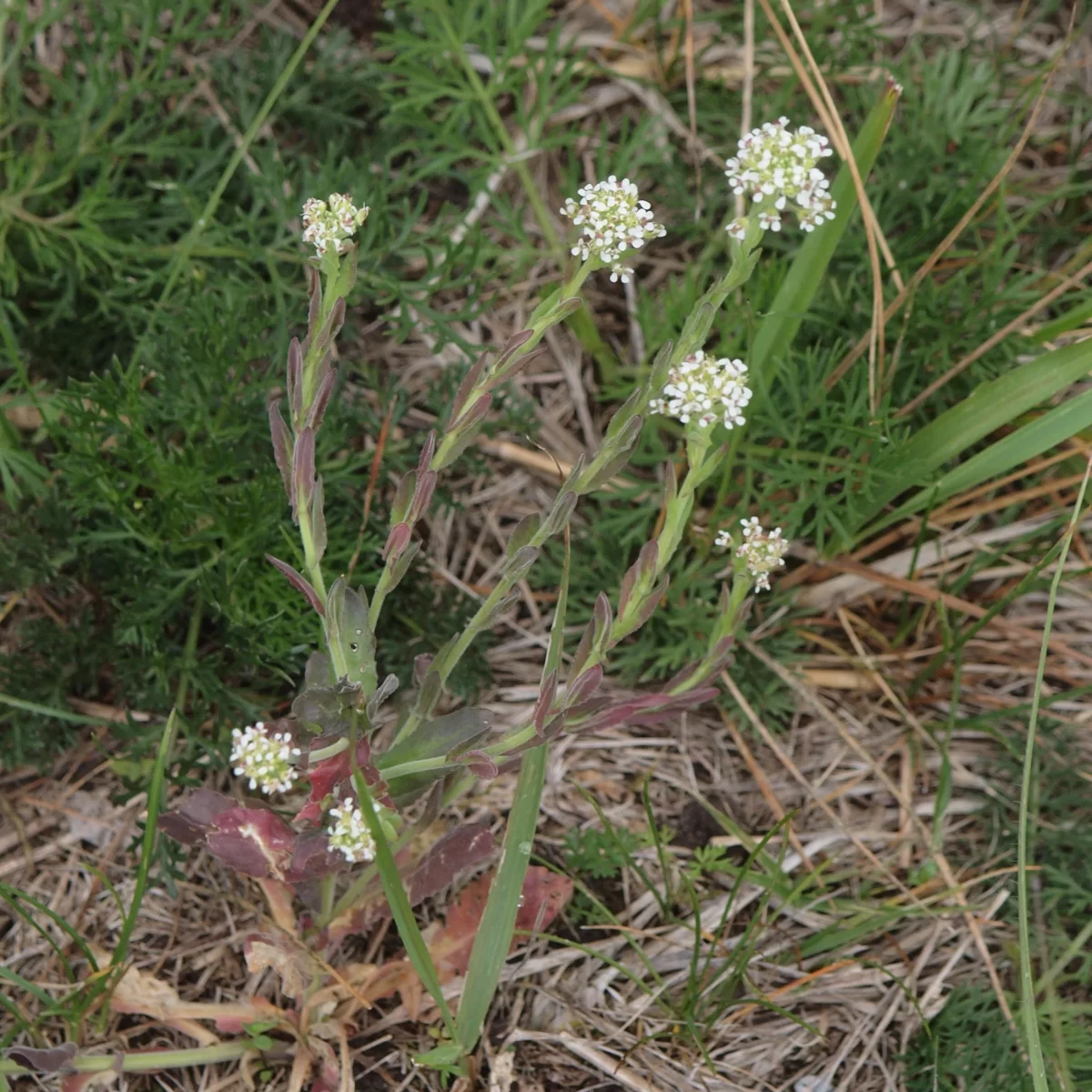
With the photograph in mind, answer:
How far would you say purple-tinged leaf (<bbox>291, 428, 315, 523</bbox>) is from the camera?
5.81 ft

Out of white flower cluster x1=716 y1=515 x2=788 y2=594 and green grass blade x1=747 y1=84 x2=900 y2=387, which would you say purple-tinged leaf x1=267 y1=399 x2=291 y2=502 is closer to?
white flower cluster x1=716 y1=515 x2=788 y2=594

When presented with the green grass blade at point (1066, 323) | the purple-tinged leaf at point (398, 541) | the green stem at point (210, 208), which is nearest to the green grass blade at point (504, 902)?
the purple-tinged leaf at point (398, 541)

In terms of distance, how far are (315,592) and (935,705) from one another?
1.56m

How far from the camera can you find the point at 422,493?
1.81 meters

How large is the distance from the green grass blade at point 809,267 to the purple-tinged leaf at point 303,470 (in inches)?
35.7

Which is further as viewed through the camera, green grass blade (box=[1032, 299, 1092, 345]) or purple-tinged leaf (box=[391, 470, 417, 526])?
green grass blade (box=[1032, 299, 1092, 345])

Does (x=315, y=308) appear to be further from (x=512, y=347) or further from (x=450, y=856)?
(x=450, y=856)

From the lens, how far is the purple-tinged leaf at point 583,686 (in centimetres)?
173

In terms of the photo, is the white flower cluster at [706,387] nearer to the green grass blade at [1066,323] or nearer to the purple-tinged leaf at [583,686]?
the purple-tinged leaf at [583,686]

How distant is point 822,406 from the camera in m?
2.48

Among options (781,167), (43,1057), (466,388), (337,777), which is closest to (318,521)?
(466,388)

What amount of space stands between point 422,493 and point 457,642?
11.3 inches

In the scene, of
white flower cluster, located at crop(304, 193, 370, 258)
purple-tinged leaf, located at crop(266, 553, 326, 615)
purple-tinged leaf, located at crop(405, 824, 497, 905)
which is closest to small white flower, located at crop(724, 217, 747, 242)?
white flower cluster, located at crop(304, 193, 370, 258)

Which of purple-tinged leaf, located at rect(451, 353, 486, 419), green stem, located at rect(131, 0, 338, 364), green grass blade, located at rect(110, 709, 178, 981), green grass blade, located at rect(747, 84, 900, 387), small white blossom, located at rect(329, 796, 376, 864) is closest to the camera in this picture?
small white blossom, located at rect(329, 796, 376, 864)
